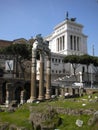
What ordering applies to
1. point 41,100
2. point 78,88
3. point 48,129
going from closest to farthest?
point 48,129 < point 41,100 < point 78,88

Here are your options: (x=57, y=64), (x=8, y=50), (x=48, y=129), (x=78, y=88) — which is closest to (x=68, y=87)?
(x=78, y=88)

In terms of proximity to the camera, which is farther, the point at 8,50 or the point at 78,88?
the point at 8,50

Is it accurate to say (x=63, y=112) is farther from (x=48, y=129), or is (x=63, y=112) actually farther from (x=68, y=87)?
(x=68, y=87)

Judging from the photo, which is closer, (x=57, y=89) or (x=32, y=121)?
(x=32, y=121)

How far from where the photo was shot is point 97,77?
312 feet

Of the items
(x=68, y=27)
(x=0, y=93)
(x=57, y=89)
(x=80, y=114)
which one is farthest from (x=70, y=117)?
(x=68, y=27)

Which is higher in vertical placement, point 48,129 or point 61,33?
point 61,33

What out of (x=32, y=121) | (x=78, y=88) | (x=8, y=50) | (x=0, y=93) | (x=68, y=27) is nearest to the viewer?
(x=32, y=121)

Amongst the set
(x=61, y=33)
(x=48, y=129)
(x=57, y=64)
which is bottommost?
(x=48, y=129)

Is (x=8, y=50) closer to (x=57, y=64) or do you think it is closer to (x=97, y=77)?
(x=57, y=64)

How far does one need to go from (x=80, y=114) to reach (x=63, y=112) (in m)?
2.48

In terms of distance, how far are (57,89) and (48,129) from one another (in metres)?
43.1

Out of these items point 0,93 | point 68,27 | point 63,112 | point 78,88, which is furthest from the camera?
point 68,27

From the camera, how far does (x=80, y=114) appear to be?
23156 millimetres
